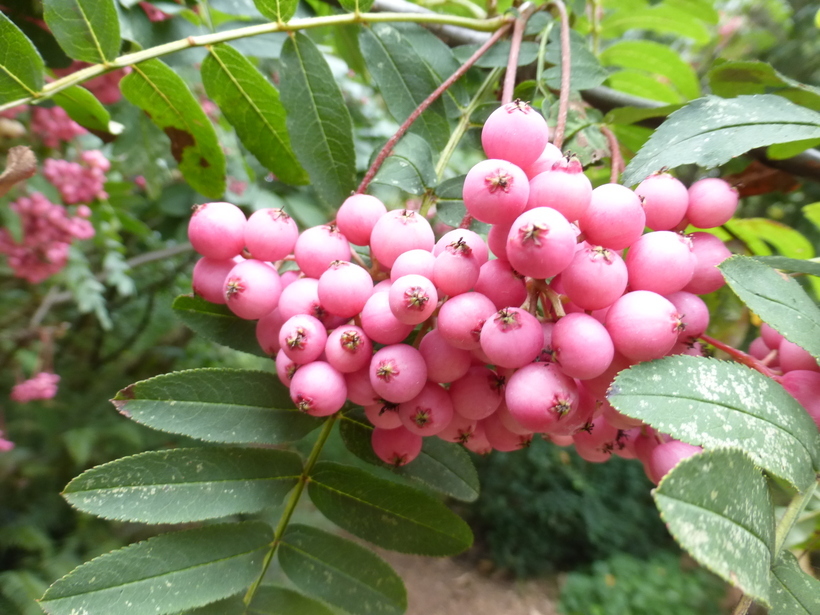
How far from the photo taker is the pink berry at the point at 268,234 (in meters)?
0.65

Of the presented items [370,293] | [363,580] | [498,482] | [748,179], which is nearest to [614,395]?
[370,293]

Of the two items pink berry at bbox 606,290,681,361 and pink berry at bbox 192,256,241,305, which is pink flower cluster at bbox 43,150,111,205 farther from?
pink berry at bbox 606,290,681,361

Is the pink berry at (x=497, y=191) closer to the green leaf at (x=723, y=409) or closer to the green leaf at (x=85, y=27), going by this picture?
the green leaf at (x=723, y=409)

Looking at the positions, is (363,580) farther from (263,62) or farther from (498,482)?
(498,482)

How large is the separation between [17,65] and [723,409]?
91 cm

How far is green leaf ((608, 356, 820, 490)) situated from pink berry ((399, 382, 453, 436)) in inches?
7.7

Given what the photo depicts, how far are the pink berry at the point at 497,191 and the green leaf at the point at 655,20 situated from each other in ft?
3.23

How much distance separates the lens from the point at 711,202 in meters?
0.60

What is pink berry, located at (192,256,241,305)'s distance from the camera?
68 cm

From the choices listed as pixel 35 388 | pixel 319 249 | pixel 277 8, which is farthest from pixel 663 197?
pixel 35 388

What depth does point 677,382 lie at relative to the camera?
1.53ft

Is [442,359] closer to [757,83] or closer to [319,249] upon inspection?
[319,249]

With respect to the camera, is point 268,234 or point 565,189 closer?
point 565,189

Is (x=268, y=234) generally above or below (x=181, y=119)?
below
